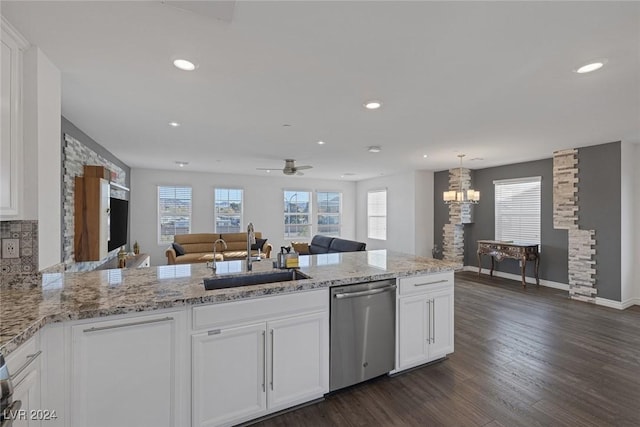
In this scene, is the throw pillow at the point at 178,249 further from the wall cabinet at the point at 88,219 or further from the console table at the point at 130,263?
the wall cabinet at the point at 88,219

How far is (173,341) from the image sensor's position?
1696 mm

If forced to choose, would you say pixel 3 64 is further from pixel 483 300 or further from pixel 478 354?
pixel 483 300

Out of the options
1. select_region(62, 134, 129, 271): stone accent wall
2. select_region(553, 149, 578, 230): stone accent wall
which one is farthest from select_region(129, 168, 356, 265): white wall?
select_region(553, 149, 578, 230): stone accent wall

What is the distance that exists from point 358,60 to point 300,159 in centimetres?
375

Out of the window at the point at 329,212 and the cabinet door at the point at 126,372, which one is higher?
the window at the point at 329,212

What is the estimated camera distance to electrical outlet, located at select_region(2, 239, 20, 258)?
6.02ft

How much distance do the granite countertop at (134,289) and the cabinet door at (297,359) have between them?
26 cm

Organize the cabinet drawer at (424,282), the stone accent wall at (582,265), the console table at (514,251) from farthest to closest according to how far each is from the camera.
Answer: the console table at (514,251)
the stone accent wall at (582,265)
the cabinet drawer at (424,282)

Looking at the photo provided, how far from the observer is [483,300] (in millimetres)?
4617

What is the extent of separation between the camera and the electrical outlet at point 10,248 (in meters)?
1.84

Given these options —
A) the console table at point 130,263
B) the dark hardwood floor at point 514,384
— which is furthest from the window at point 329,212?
the dark hardwood floor at point 514,384

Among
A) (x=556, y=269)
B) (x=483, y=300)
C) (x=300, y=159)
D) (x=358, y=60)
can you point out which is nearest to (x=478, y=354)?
(x=483, y=300)

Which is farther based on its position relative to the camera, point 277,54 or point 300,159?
point 300,159

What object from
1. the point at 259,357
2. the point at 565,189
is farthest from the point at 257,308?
the point at 565,189
